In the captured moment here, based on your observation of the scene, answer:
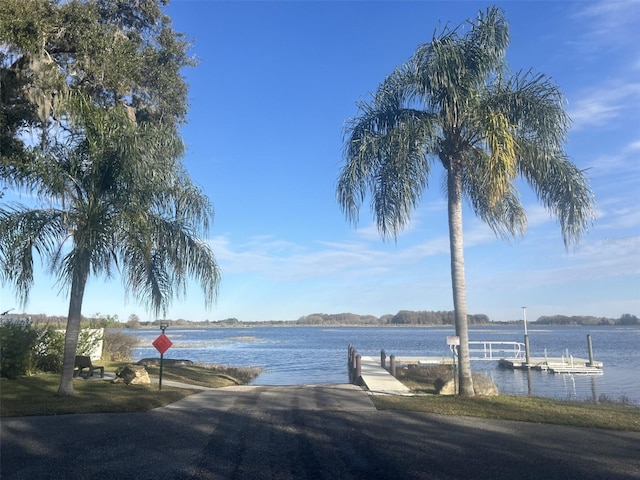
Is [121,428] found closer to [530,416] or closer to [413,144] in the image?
[530,416]

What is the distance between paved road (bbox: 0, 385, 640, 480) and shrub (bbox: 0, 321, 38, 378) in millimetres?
7033

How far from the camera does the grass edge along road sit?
11086 mm

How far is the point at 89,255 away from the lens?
12992mm

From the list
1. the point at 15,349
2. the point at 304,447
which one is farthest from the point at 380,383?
the point at 15,349

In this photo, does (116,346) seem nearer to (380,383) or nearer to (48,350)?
(48,350)

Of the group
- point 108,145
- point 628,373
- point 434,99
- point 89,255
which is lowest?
point 628,373

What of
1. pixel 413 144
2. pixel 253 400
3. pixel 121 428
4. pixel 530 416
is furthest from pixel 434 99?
pixel 121 428

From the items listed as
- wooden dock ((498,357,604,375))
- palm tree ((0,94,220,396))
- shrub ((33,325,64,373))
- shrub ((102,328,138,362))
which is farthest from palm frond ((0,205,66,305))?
wooden dock ((498,357,604,375))

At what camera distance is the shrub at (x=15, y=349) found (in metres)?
16.6

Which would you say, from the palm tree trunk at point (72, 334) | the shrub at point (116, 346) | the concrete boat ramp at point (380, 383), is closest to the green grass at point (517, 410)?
the concrete boat ramp at point (380, 383)

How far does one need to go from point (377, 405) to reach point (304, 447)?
4.68m

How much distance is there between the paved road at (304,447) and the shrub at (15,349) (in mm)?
7033

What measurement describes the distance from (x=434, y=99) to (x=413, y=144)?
1441 millimetres

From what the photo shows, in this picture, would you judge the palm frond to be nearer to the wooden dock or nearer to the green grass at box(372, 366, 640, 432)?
the green grass at box(372, 366, 640, 432)
